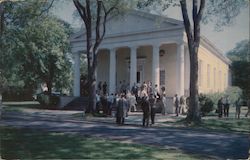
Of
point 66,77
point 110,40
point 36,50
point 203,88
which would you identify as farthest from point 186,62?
point 36,50

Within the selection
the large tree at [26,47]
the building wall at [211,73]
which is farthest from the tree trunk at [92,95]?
the large tree at [26,47]

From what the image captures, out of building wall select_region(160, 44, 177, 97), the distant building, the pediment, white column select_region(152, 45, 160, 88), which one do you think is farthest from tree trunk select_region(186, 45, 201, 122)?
building wall select_region(160, 44, 177, 97)

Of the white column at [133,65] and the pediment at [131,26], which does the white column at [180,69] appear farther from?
the white column at [133,65]

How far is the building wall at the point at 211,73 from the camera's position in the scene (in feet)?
89.9

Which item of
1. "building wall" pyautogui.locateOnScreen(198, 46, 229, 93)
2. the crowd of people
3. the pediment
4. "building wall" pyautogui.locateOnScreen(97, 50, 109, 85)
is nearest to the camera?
the crowd of people

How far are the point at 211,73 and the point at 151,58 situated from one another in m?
4.63

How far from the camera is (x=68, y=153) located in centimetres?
598

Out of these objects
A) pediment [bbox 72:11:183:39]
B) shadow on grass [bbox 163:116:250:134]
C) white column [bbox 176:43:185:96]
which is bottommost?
shadow on grass [bbox 163:116:250:134]

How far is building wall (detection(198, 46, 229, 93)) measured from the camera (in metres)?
27.4

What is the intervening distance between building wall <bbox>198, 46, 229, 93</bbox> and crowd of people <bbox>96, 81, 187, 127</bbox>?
364 centimetres

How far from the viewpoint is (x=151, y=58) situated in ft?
93.8

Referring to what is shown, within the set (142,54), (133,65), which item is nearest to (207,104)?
(133,65)

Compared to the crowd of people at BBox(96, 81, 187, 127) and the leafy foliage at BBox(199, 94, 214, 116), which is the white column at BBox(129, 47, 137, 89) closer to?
the crowd of people at BBox(96, 81, 187, 127)

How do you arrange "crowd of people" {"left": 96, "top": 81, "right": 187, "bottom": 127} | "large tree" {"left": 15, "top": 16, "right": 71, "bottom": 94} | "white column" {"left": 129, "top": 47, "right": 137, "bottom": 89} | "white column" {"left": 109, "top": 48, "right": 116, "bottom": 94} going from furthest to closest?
"white column" {"left": 109, "top": 48, "right": 116, "bottom": 94}
"white column" {"left": 129, "top": 47, "right": 137, "bottom": 89}
"crowd of people" {"left": 96, "top": 81, "right": 187, "bottom": 127}
"large tree" {"left": 15, "top": 16, "right": 71, "bottom": 94}
